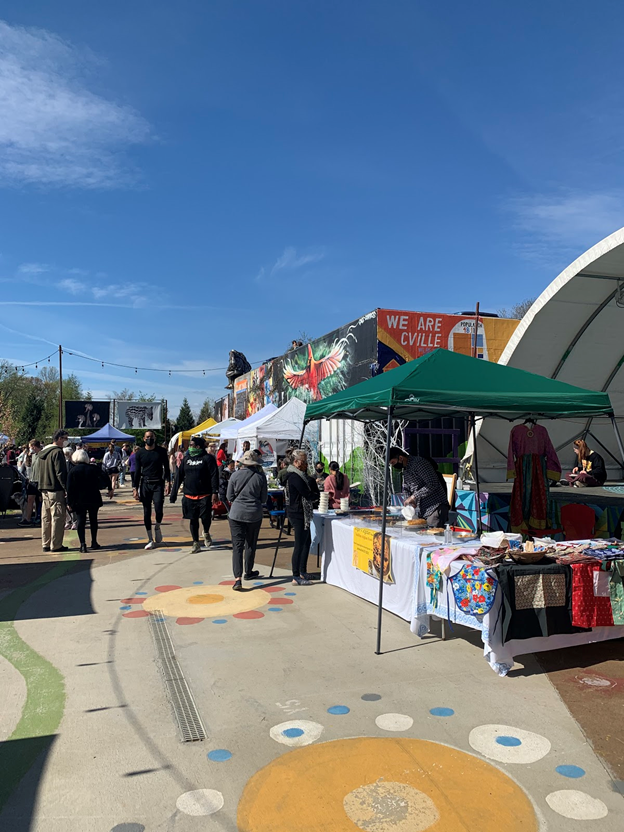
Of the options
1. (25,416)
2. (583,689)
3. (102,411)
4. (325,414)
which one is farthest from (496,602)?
(25,416)

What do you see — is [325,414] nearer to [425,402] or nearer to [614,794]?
[425,402]

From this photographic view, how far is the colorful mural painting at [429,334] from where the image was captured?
14.5m

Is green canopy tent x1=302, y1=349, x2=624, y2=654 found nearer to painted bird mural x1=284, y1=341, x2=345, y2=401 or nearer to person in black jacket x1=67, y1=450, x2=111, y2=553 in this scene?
person in black jacket x1=67, y1=450, x2=111, y2=553

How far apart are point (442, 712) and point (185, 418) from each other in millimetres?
81939

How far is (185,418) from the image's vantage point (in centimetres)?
8369

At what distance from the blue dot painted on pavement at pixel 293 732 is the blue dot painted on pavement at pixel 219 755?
37 cm

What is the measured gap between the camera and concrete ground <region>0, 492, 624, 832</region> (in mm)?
2830

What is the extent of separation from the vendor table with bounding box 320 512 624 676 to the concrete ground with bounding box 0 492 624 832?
0.46 feet

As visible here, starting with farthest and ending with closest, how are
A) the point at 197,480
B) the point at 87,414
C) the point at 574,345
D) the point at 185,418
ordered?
the point at 185,418 → the point at 87,414 → the point at 574,345 → the point at 197,480

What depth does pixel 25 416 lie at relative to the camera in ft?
177

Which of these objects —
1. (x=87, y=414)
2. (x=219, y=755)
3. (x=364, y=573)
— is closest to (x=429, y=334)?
(x=364, y=573)

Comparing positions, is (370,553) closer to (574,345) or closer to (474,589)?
(474,589)

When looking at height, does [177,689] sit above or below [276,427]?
below

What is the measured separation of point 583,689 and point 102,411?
44.9 m
